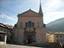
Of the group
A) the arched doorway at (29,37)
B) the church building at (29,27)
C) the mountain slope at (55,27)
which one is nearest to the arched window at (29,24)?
the church building at (29,27)

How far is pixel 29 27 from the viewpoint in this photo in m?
32.0

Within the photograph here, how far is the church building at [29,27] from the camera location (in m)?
Result: 31.6

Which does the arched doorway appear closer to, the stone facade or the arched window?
the stone facade

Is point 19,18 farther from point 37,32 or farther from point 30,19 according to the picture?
point 37,32

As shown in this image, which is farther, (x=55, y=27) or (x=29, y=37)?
(x=55, y=27)

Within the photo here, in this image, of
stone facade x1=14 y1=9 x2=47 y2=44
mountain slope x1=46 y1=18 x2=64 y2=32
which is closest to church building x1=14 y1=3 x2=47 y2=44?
stone facade x1=14 y1=9 x2=47 y2=44

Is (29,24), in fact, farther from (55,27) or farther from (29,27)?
(55,27)

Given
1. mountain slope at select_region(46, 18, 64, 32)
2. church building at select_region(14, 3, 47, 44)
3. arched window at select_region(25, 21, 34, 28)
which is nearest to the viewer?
church building at select_region(14, 3, 47, 44)

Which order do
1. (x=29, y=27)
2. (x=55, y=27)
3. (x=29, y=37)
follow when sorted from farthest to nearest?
(x=55, y=27) < (x=29, y=37) < (x=29, y=27)

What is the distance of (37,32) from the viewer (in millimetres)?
31500

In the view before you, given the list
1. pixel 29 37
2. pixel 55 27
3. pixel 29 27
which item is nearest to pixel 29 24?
pixel 29 27

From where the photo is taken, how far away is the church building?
3156 centimetres

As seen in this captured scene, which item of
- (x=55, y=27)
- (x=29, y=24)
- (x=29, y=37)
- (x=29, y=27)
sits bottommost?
(x=29, y=37)

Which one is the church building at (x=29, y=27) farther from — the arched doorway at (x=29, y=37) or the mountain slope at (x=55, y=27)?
the mountain slope at (x=55, y=27)
